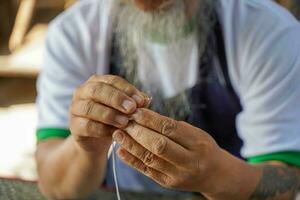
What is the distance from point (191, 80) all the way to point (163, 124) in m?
0.44

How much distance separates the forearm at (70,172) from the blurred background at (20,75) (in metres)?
1.03

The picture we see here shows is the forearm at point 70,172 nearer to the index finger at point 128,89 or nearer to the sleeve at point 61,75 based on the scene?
the sleeve at point 61,75

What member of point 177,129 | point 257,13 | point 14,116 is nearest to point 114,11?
point 257,13

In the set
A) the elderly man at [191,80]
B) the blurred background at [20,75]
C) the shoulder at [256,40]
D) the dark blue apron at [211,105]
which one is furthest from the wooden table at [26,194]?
the blurred background at [20,75]

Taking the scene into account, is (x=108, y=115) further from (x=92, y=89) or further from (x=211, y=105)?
(x=211, y=105)

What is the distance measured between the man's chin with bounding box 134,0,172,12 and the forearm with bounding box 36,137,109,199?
10.2 inches

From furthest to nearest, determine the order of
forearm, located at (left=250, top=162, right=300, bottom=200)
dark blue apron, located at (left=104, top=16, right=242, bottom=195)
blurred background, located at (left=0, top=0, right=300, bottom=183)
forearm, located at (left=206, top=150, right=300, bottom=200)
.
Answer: blurred background, located at (left=0, top=0, right=300, bottom=183), dark blue apron, located at (left=104, top=16, right=242, bottom=195), forearm, located at (left=250, top=162, right=300, bottom=200), forearm, located at (left=206, top=150, right=300, bottom=200)

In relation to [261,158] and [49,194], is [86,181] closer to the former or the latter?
[49,194]

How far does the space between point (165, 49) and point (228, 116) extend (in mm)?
179

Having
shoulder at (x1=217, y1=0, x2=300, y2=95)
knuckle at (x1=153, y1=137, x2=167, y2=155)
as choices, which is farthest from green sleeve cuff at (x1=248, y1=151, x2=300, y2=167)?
knuckle at (x1=153, y1=137, x2=167, y2=155)

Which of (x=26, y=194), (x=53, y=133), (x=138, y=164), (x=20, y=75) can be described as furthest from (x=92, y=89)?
(x=20, y=75)

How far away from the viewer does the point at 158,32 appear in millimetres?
1127

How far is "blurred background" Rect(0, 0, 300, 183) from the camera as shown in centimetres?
239

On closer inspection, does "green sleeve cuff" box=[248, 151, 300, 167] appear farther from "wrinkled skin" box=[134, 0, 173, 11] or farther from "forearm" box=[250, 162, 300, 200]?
"wrinkled skin" box=[134, 0, 173, 11]
